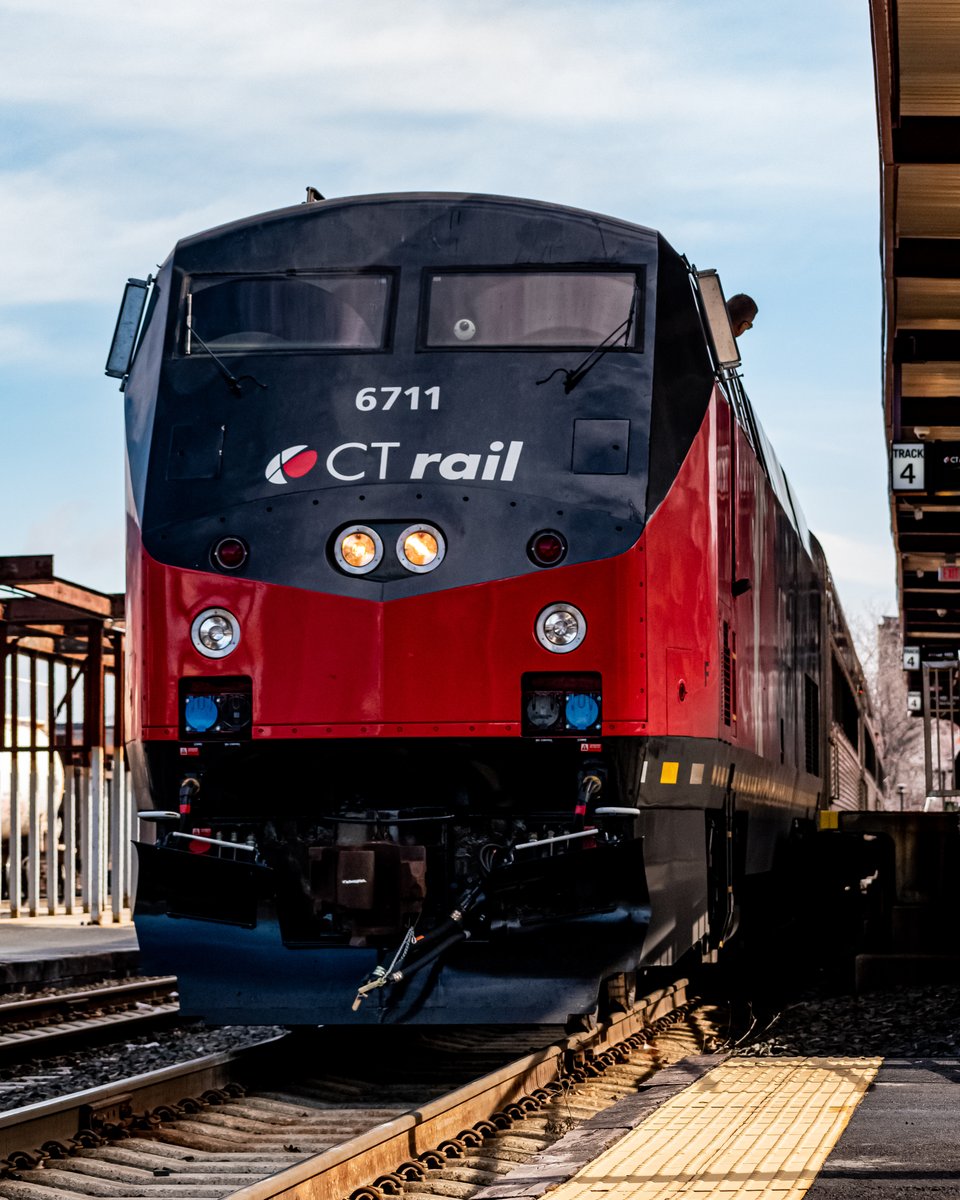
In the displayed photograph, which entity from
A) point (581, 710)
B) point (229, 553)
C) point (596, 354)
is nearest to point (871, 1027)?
point (581, 710)

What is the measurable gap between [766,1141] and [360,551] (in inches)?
117

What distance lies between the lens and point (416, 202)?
8250 mm

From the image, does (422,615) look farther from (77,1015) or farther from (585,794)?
(77,1015)

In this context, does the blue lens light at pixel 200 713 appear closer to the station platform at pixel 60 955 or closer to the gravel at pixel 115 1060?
the gravel at pixel 115 1060

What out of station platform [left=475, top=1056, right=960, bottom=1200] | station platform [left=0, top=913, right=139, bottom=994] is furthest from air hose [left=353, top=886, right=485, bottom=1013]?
station platform [left=0, top=913, right=139, bottom=994]

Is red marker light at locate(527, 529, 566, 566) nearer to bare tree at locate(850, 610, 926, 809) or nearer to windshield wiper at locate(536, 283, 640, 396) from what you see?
windshield wiper at locate(536, 283, 640, 396)

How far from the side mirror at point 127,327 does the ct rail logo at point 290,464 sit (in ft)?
4.62

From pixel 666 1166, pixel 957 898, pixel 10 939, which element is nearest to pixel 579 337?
pixel 666 1166

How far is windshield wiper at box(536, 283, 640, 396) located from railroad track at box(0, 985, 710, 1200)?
2.93 m

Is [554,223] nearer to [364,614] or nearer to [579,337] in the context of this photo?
[579,337]

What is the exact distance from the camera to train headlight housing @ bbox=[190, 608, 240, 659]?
298 inches

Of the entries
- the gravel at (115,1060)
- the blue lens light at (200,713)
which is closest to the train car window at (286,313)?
the blue lens light at (200,713)

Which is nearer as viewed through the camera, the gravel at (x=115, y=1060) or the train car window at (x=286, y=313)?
the train car window at (x=286, y=313)

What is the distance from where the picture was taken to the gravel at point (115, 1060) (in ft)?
28.0
